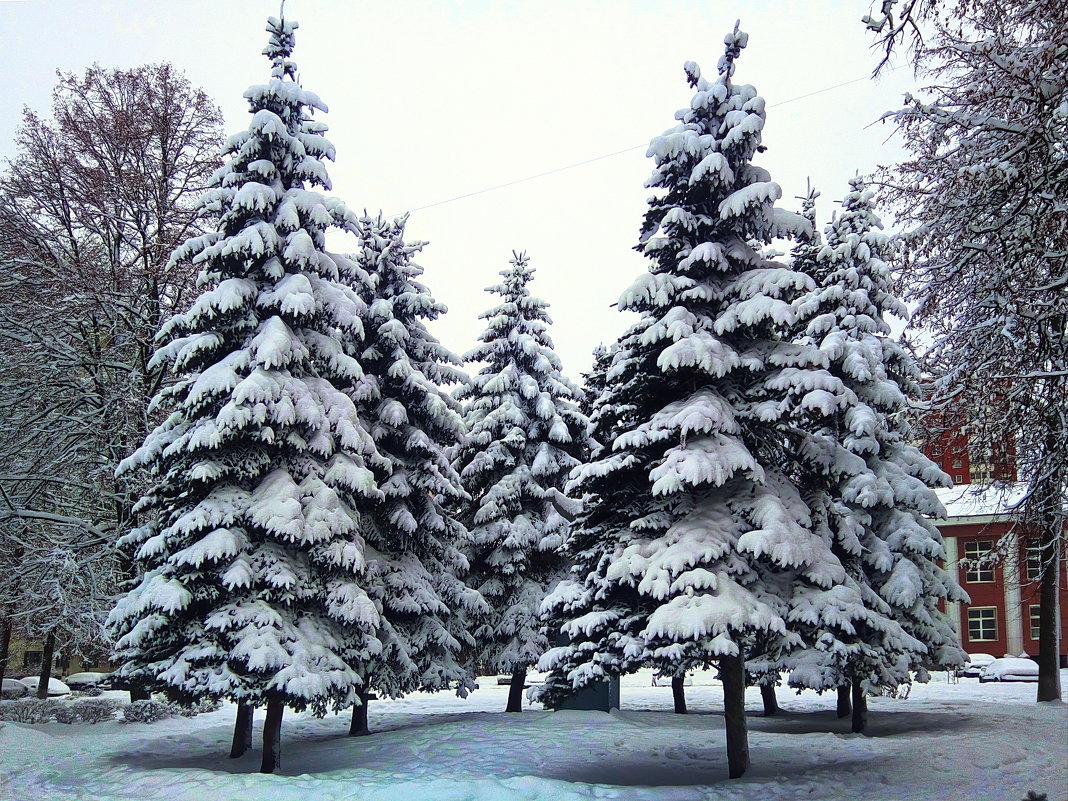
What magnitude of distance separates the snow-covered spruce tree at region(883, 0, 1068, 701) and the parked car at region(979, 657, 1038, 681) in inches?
1227

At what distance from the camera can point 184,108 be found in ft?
82.4

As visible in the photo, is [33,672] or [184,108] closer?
[184,108]

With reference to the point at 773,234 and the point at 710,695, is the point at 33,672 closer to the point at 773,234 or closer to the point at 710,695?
the point at 710,695

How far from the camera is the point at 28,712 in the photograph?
23.3 metres

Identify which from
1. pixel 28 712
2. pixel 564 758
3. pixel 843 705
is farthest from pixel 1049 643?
pixel 28 712

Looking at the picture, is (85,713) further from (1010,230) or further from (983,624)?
(983,624)

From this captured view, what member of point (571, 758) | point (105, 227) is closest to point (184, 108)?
point (105, 227)

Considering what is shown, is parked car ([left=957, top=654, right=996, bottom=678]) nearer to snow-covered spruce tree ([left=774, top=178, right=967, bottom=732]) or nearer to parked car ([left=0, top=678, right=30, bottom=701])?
snow-covered spruce tree ([left=774, top=178, right=967, bottom=732])

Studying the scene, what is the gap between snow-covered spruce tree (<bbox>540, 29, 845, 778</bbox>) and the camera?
13.0 meters

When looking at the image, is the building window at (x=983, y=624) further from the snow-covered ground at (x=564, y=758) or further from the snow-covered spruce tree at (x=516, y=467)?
the snow-covered spruce tree at (x=516, y=467)

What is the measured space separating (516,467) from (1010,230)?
17.4m

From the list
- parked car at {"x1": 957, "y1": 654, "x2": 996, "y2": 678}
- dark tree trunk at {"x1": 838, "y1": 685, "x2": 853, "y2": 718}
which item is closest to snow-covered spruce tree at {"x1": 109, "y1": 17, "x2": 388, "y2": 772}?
dark tree trunk at {"x1": 838, "y1": 685, "x2": 853, "y2": 718}

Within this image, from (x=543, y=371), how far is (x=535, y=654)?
27.2ft

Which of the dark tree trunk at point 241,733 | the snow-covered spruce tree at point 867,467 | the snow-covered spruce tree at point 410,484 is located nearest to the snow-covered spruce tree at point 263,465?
the dark tree trunk at point 241,733
